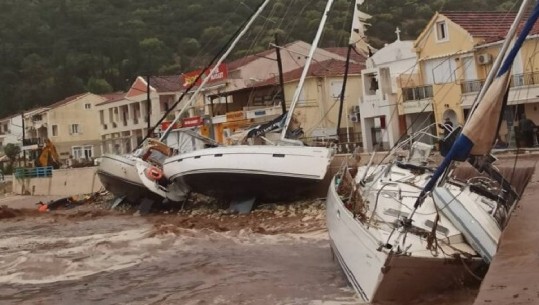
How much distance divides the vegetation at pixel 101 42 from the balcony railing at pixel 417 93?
38228mm

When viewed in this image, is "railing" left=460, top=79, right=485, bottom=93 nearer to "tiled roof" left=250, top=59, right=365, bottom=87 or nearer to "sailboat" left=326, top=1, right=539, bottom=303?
"tiled roof" left=250, top=59, right=365, bottom=87

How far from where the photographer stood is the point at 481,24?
32438mm

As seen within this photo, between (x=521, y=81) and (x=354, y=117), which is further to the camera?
(x=354, y=117)

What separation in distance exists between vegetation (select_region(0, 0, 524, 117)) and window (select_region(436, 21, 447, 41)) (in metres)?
38.9

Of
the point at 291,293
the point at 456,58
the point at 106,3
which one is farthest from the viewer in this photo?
the point at 106,3

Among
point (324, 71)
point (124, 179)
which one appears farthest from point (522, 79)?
point (124, 179)

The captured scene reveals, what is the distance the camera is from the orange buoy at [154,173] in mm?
25688

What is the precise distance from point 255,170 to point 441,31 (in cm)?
1612

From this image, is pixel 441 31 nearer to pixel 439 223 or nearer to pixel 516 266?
pixel 439 223

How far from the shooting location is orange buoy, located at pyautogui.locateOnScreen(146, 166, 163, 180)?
84.3 feet

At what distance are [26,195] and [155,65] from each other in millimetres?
44606

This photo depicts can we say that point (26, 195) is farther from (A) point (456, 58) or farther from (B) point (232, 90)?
(A) point (456, 58)

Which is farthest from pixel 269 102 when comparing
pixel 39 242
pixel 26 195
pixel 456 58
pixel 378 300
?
pixel 378 300

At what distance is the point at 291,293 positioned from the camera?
1066cm
